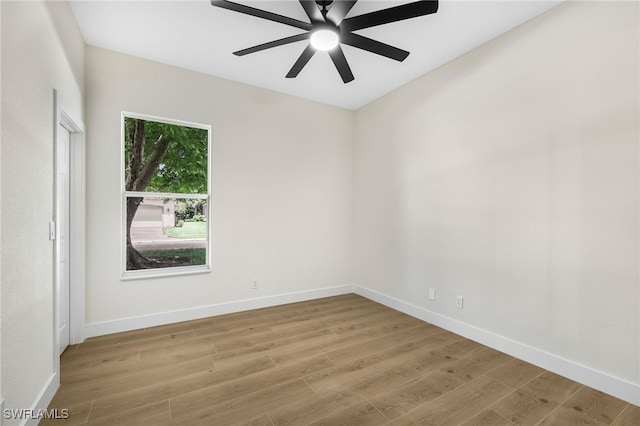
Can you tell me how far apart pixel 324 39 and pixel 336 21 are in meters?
0.16

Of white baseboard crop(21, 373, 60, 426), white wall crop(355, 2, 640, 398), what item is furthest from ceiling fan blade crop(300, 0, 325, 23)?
white baseboard crop(21, 373, 60, 426)

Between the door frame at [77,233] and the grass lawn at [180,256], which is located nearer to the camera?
the door frame at [77,233]

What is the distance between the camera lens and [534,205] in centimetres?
244

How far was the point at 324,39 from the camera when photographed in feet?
7.18

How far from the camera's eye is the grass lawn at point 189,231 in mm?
3336

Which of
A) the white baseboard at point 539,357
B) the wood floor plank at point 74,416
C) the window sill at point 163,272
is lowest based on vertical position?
the wood floor plank at point 74,416

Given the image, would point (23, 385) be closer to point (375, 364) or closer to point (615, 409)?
point (375, 364)

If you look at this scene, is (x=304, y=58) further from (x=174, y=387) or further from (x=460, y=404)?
(x=460, y=404)

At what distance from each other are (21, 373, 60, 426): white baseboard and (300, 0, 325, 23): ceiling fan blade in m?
2.93

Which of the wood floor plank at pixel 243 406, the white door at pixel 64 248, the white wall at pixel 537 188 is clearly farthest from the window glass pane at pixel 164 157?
the white wall at pixel 537 188

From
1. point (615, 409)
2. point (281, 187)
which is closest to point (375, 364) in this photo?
point (615, 409)

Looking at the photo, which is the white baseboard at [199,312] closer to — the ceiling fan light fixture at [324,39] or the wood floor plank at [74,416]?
the wood floor plank at [74,416]

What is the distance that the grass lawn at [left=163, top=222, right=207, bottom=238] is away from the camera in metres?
3.34

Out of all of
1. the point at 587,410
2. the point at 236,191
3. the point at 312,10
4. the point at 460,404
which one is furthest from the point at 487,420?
the point at 236,191
